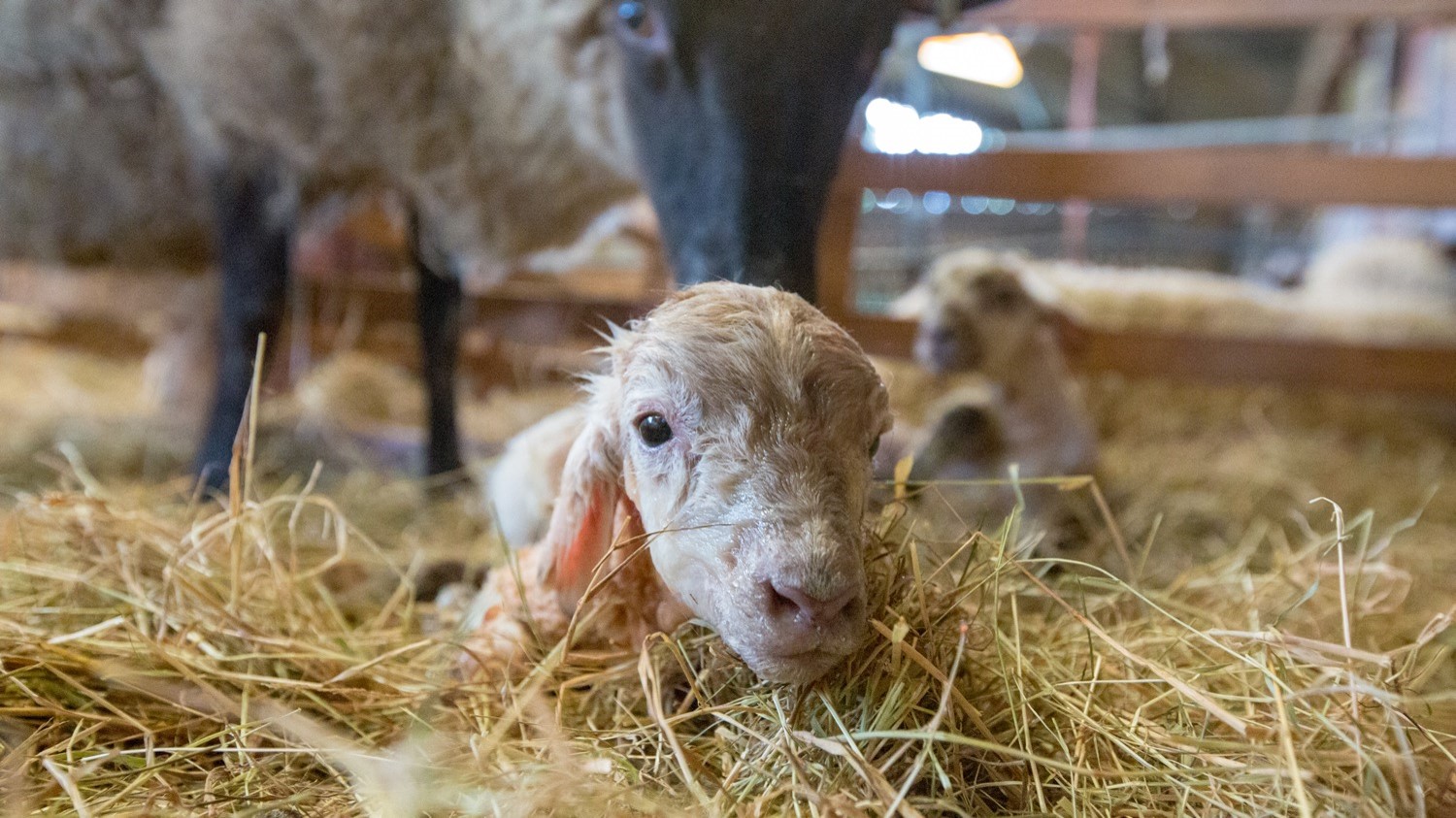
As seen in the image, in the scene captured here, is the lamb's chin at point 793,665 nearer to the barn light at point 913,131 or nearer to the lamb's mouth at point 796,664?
the lamb's mouth at point 796,664

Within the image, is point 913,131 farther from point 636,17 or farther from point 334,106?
point 334,106

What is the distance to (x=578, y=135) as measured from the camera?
3211mm

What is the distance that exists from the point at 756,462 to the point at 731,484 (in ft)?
0.15

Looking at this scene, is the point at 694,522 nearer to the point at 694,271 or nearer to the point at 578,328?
the point at 694,271

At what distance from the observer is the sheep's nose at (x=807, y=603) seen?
1.17m

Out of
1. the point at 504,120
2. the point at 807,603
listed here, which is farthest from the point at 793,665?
the point at 504,120

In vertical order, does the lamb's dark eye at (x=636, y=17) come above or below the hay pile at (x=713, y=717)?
above

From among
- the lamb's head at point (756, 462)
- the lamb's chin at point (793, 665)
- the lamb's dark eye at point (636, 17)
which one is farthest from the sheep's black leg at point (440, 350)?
the lamb's chin at point (793, 665)

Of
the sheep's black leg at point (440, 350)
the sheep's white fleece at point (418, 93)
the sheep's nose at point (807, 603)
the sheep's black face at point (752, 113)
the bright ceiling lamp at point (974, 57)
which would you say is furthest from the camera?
the sheep's black leg at point (440, 350)

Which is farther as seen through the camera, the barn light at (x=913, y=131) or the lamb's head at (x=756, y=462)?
the barn light at (x=913, y=131)

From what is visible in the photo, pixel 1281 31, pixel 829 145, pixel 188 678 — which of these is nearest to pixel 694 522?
pixel 188 678

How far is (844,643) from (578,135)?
2.46 m

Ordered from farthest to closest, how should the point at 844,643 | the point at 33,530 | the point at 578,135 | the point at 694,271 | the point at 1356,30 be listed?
the point at 1356,30 → the point at 578,135 → the point at 694,271 → the point at 33,530 → the point at 844,643

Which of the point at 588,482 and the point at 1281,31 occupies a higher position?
the point at 1281,31
